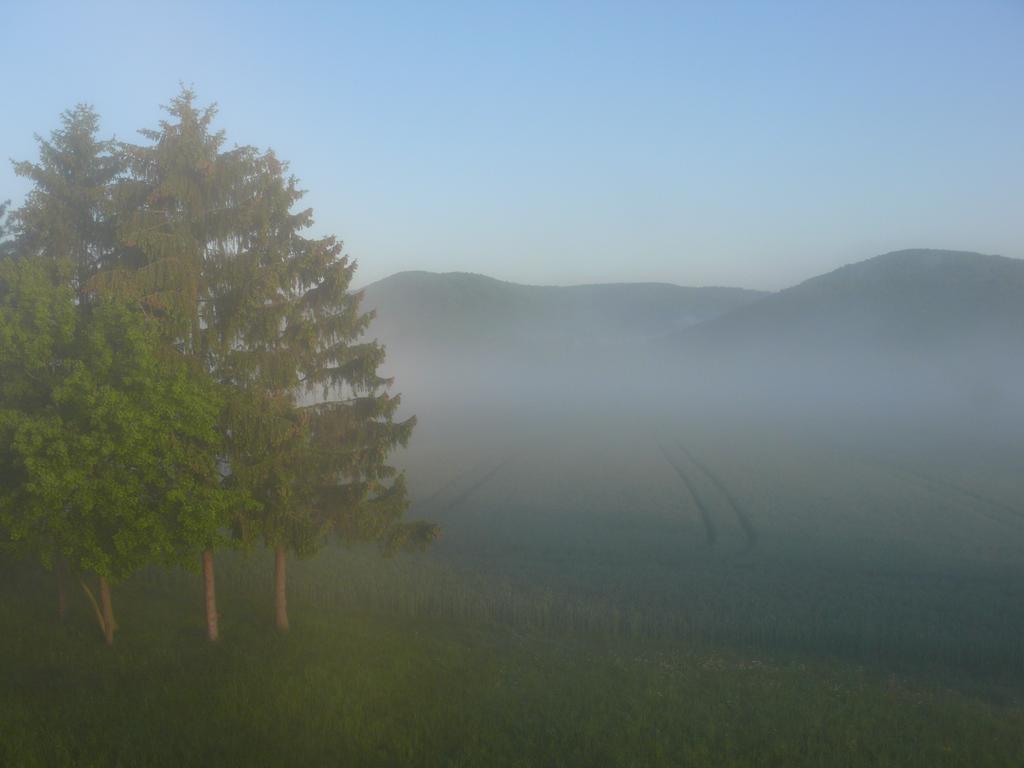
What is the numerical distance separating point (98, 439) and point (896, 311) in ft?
552

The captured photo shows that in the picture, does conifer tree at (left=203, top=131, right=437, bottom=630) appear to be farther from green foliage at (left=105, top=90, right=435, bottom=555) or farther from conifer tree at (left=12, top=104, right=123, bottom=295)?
Result: conifer tree at (left=12, top=104, right=123, bottom=295)

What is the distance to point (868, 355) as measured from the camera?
14112 centimetres

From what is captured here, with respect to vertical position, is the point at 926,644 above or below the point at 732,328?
below

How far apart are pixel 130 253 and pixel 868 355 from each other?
148m

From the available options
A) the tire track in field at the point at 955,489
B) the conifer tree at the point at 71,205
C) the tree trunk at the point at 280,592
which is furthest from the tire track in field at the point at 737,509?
the conifer tree at the point at 71,205

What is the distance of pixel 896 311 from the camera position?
154m

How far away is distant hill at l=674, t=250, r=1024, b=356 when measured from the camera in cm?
13538

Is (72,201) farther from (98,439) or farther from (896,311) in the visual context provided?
(896,311)

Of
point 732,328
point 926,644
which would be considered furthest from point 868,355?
point 926,644

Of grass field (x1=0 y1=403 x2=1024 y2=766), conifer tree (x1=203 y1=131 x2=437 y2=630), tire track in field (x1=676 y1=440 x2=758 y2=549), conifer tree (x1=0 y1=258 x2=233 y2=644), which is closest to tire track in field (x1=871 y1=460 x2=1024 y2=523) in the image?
grass field (x1=0 y1=403 x2=1024 y2=766)

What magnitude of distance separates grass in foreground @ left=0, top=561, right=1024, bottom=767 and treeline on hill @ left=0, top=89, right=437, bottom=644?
1654 millimetres

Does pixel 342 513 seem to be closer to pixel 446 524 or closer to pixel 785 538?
pixel 446 524

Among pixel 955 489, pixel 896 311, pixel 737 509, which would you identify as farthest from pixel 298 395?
pixel 896 311

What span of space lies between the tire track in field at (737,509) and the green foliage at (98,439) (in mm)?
26505
